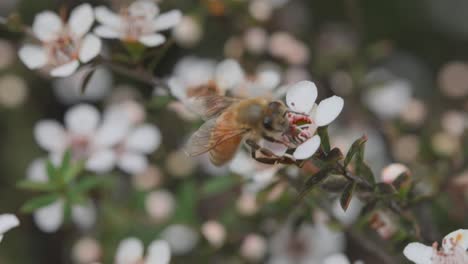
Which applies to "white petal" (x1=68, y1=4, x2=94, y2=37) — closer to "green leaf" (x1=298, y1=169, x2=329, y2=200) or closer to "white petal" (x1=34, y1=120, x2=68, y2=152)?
"white petal" (x1=34, y1=120, x2=68, y2=152)

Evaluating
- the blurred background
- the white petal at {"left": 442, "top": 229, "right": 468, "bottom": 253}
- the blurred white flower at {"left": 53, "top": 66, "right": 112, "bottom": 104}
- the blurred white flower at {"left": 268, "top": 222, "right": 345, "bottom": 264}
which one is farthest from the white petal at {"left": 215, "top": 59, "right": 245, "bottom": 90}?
the blurred white flower at {"left": 53, "top": 66, "right": 112, "bottom": 104}

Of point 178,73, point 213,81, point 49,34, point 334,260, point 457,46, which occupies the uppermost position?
point 49,34

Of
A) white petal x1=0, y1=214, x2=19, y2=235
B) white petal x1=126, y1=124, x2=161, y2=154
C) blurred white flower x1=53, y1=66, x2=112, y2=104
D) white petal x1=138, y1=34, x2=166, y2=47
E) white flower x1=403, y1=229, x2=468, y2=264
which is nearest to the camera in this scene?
white flower x1=403, y1=229, x2=468, y2=264

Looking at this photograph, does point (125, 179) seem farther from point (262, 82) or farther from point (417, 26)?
point (417, 26)

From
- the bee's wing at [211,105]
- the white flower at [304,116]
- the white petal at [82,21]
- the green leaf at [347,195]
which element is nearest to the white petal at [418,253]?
the green leaf at [347,195]

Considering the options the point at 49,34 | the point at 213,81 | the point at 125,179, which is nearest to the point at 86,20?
the point at 49,34
